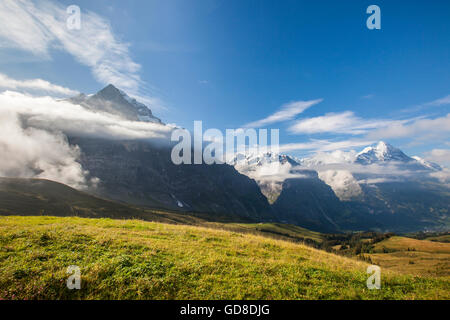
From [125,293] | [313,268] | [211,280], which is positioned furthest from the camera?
[313,268]

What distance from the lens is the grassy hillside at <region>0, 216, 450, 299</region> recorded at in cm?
1046

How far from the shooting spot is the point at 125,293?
10.3 m

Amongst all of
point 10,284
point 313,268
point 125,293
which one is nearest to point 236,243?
point 313,268

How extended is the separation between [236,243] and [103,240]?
35.5 feet

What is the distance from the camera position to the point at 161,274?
11945 mm

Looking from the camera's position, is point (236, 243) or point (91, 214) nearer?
point (236, 243)

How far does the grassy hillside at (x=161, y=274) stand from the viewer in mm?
10461
